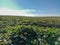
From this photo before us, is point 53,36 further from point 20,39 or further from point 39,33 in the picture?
point 20,39

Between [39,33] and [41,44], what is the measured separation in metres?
0.32

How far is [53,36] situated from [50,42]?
19 centimetres

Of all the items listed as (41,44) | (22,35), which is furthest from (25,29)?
(41,44)

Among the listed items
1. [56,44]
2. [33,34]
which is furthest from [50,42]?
[33,34]

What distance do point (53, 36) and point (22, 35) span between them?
81 cm

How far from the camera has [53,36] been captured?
17.3 ft

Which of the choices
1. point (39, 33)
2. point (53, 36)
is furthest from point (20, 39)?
point (53, 36)

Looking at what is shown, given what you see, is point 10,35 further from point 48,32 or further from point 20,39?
point 48,32

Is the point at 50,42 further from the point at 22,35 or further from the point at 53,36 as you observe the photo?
the point at 22,35

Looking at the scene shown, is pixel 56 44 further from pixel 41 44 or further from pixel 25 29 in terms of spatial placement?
pixel 25 29

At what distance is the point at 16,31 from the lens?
5359 mm

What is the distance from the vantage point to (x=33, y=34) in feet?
17.6

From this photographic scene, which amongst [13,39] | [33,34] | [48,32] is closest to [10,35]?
[13,39]

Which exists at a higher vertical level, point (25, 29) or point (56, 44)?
point (25, 29)
